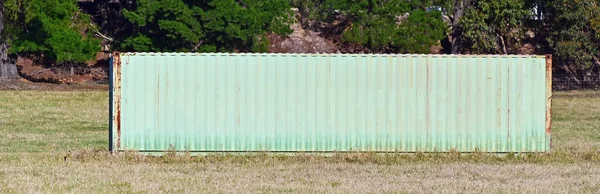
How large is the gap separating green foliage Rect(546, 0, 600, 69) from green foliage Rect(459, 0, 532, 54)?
2101 millimetres

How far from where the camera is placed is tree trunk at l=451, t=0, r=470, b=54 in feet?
175

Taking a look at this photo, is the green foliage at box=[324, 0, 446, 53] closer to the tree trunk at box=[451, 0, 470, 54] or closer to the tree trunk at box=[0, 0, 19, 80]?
the tree trunk at box=[451, 0, 470, 54]

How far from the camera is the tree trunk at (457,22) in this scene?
53.4 metres

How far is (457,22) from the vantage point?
53.2 m

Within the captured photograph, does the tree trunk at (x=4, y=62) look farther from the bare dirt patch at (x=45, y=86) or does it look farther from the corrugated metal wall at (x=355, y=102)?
the corrugated metal wall at (x=355, y=102)

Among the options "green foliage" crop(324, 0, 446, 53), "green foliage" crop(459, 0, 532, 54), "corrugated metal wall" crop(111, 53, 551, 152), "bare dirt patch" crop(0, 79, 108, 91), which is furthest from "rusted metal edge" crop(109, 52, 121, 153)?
"green foliage" crop(459, 0, 532, 54)

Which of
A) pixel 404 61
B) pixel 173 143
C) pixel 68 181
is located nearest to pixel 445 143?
pixel 404 61

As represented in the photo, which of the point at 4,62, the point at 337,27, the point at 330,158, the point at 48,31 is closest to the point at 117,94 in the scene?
the point at 330,158

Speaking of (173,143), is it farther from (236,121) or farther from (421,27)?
(421,27)

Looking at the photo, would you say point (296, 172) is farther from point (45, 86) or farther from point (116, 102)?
point (45, 86)

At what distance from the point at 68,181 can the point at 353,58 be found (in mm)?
5866

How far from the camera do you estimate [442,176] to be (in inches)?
648

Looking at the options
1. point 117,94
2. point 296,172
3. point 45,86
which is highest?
point 45,86

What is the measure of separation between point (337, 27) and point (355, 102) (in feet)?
127
